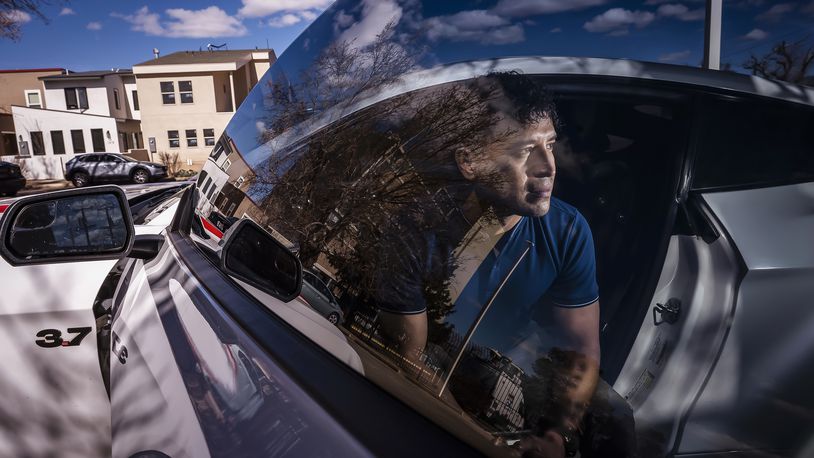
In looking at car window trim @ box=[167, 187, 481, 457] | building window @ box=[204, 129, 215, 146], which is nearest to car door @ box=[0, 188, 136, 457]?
car window trim @ box=[167, 187, 481, 457]

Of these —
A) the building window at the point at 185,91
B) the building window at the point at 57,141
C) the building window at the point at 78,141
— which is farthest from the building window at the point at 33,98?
the building window at the point at 185,91

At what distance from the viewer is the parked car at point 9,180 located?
19.4 meters

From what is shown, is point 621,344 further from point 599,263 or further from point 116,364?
point 116,364

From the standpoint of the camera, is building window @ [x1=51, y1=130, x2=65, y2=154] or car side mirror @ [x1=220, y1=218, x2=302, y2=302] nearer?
car side mirror @ [x1=220, y1=218, x2=302, y2=302]

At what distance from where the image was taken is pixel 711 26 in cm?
74

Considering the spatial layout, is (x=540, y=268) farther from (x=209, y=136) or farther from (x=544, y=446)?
(x=209, y=136)

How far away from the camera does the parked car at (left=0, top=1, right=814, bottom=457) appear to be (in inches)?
27.0

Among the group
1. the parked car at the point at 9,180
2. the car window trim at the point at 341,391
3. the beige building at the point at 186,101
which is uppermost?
the beige building at the point at 186,101

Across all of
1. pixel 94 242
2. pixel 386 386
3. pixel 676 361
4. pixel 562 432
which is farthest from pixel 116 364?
pixel 676 361

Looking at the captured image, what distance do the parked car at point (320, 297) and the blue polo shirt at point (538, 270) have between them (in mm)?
351

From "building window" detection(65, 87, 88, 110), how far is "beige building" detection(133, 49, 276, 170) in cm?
757

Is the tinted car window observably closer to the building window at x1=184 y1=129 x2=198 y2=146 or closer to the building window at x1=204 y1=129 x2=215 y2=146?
the building window at x1=204 y1=129 x2=215 y2=146

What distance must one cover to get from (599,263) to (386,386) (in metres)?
0.47

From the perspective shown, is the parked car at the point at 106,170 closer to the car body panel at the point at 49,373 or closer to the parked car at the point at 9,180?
the parked car at the point at 9,180
